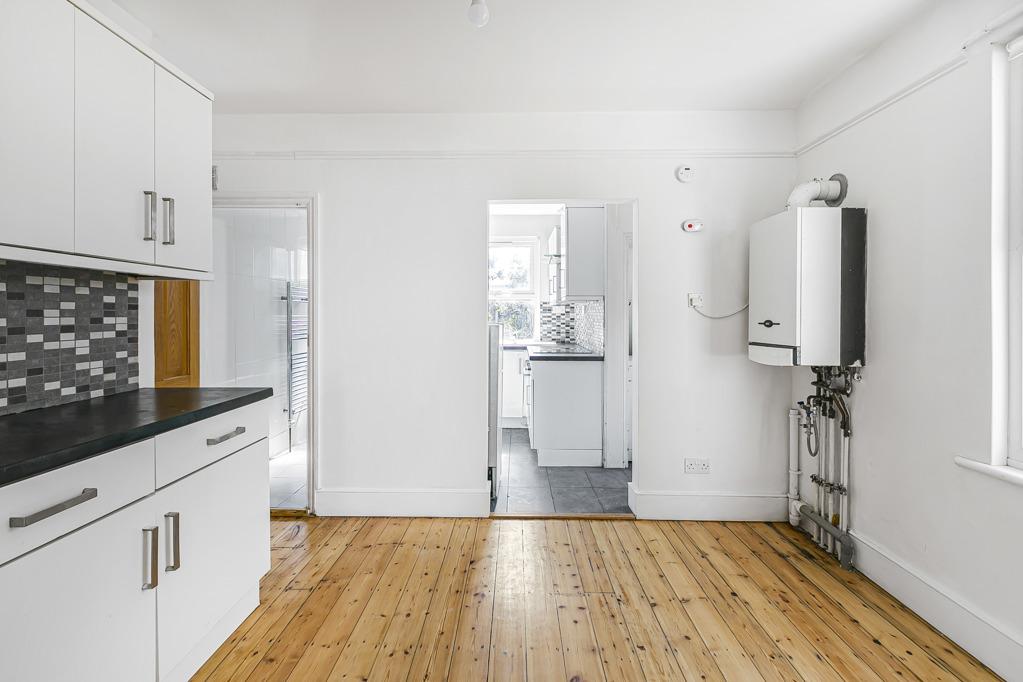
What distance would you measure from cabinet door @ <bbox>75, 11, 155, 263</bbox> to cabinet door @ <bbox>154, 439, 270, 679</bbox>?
82cm

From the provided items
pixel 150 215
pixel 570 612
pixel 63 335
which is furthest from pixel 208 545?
pixel 570 612

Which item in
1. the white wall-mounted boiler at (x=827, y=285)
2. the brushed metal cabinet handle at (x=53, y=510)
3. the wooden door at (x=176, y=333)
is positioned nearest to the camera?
the brushed metal cabinet handle at (x=53, y=510)

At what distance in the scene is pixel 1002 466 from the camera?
2.00m

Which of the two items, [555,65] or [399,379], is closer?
[555,65]

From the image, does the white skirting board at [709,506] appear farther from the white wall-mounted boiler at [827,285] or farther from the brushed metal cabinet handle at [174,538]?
the brushed metal cabinet handle at [174,538]

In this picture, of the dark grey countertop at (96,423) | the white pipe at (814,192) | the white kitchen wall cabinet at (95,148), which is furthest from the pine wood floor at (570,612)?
the white pipe at (814,192)

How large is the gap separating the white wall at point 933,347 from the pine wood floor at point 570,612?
20 cm

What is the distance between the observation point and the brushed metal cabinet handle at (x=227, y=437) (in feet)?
6.15

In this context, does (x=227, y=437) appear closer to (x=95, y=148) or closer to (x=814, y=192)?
(x=95, y=148)

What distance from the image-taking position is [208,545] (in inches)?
73.6

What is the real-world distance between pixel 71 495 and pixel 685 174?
3.31 m

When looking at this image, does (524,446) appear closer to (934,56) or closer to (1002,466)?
(1002,466)

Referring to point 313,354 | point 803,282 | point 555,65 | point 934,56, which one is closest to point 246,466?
point 313,354

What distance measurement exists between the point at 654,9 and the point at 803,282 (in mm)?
1443
